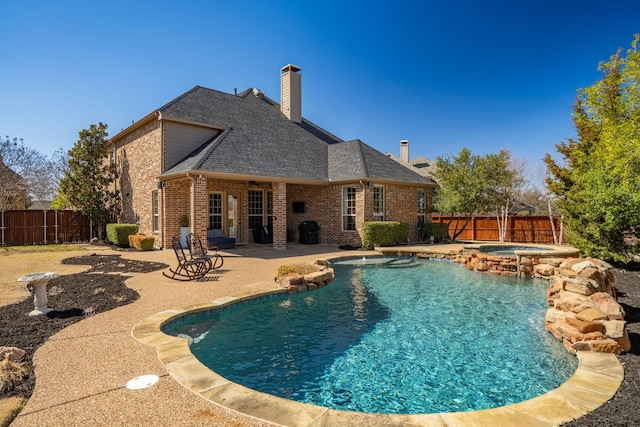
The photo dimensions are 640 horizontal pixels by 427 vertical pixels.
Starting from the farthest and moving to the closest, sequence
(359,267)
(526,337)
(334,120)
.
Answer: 1. (334,120)
2. (359,267)
3. (526,337)

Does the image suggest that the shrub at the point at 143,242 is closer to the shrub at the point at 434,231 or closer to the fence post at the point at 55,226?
the fence post at the point at 55,226

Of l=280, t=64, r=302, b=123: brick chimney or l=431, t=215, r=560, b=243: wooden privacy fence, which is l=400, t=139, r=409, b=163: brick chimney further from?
Answer: l=280, t=64, r=302, b=123: brick chimney

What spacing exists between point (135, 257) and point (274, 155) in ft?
23.7

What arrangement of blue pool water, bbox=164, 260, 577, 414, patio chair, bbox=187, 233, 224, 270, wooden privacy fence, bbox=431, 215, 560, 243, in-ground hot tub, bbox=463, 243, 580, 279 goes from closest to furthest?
blue pool water, bbox=164, 260, 577, 414, patio chair, bbox=187, 233, 224, 270, in-ground hot tub, bbox=463, 243, 580, 279, wooden privacy fence, bbox=431, 215, 560, 243

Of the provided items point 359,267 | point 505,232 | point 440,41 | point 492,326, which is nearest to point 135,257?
point 359,267

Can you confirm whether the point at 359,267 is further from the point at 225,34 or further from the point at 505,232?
the point at 505,232

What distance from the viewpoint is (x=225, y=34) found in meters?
12.1

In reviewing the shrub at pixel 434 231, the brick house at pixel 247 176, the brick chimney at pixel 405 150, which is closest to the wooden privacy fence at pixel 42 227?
the brick house at pixel 247 176

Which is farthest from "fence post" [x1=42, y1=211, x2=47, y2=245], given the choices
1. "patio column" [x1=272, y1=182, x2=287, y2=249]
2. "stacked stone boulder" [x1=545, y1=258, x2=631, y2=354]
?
"stacked stone boulder" [x1=545, y1=258, x2=631, y2=354]

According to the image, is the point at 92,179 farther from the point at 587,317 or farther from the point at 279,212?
the point at 587,317

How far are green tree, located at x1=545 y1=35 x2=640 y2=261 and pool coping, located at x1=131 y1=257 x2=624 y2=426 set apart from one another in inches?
307

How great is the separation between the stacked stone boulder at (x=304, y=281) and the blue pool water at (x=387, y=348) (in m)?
0.27

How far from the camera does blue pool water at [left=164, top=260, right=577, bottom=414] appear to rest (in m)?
3.56

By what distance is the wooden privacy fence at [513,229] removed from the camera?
18641 mm
